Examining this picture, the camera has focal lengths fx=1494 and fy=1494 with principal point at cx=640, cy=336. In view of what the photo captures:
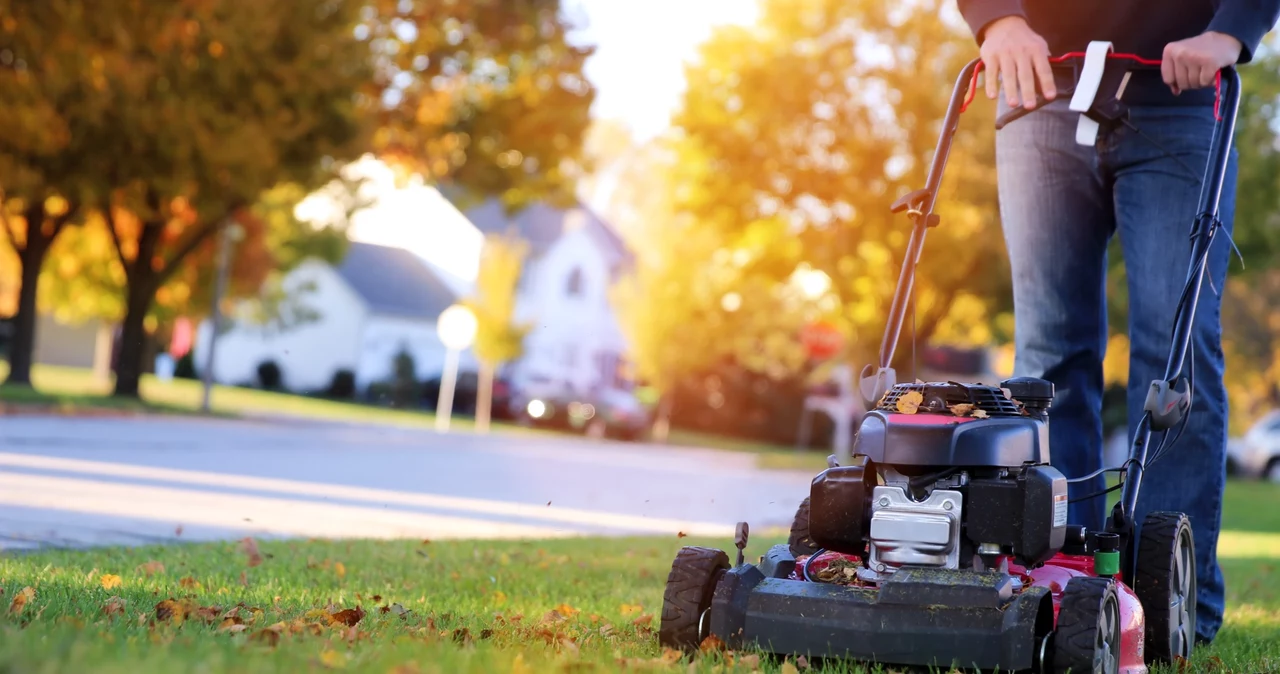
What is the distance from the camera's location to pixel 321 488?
36.9 feet

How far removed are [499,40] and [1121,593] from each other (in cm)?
2218

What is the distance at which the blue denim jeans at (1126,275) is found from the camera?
4082mm

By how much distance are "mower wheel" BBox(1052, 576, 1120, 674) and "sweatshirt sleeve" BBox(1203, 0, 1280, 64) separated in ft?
5.27

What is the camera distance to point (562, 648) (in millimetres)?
3402

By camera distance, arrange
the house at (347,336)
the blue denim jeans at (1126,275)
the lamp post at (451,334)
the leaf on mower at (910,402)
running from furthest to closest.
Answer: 1. the house at (347,336)
2. the lamp post at (451,334)
3. the blue denim jeans at (1126,275)
4. the leaf on mower at (910,402)

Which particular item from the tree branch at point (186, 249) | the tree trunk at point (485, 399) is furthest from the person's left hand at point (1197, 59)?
the tree trunk at point (485, 399)

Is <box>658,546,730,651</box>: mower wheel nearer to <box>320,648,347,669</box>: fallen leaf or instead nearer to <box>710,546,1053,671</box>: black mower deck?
<box>710,546,1053,671</box>: black mower deck

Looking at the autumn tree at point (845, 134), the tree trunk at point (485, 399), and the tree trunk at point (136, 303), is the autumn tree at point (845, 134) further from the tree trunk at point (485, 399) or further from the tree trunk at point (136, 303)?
the tree trunk at point (485, 399)

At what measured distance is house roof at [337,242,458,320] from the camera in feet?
166

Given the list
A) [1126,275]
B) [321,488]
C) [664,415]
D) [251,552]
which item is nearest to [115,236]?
[321,488]

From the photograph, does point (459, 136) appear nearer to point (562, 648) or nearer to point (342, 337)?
point (562, 648)

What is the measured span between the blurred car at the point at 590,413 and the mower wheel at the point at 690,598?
29.6 metres

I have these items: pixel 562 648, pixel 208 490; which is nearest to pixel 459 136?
pixel 208 490

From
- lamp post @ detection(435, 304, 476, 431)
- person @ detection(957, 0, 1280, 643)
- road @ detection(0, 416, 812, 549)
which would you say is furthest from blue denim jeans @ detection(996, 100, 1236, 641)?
lamp post @ detection(435, 304, 476, 431)
